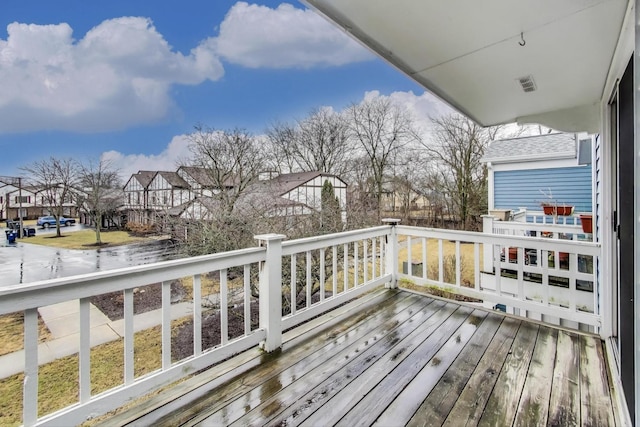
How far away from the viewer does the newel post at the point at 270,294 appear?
244cm

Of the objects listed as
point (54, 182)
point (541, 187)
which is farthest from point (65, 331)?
point (541, 187)

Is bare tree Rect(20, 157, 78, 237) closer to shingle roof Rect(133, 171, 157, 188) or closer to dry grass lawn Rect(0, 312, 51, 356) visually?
shingle roof Rect(133, 171, 157, 188)

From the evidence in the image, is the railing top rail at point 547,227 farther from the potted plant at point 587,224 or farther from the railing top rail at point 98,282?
the railing top rail at point 98,282

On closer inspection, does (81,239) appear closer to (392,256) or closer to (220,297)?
(220,297)

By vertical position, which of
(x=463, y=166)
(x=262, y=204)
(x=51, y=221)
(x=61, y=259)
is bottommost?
(x=61, y=259)

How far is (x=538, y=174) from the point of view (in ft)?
27.7

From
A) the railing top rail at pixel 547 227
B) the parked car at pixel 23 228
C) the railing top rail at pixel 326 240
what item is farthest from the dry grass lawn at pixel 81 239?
the railing top rail at pixel 547 227

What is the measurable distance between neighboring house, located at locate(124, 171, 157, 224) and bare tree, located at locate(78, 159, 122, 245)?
0.21 metres

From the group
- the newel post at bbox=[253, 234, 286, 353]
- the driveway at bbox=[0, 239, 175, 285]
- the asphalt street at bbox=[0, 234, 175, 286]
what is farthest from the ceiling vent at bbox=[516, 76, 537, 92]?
the driveway at bbox=[0, 239, 175, 285]

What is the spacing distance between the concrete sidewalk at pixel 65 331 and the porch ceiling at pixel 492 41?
3901 millimetres

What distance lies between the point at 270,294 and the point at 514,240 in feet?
8.23

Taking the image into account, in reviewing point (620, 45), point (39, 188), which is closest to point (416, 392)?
point (620, 45)

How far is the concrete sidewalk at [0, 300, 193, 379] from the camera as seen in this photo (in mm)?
3652

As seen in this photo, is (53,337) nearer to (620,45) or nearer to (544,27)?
(544,27)
